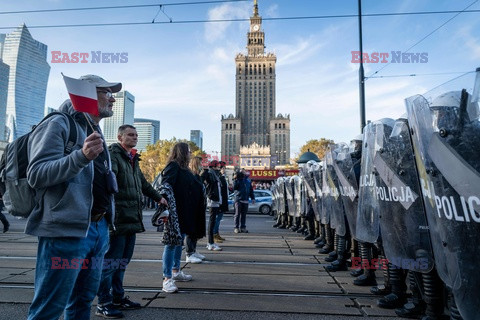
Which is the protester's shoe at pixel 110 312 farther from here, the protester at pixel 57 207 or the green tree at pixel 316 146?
the green tree at pixel 316 146

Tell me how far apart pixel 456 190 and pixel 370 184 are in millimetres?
1771

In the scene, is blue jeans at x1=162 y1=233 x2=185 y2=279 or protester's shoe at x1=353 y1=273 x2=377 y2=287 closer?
blue jeans at x1=162 y1=233 x2=185 y2=279

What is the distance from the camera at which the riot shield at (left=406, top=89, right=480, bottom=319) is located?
1543mm

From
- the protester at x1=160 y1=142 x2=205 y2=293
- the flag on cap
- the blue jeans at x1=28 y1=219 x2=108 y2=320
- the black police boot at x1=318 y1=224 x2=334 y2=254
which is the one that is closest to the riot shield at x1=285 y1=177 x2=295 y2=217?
the black police boot at x1=318 y1=224 x2=334 y2=254

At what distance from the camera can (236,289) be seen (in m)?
4.62

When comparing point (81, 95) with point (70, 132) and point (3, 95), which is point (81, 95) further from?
point (3, 95)

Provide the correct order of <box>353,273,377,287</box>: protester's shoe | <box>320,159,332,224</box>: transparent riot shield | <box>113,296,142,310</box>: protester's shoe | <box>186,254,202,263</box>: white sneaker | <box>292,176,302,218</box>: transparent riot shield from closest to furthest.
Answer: <box>113,296,142,310</box>: protester's shoe < <box>353,273,377,287</box>: protester's shoe < <box>320,159,332,224</box>: transparent riot shield < <box>186,254,202,263</box>: white sneaker < <box>292,176,302,218</box>: transparent riot shield

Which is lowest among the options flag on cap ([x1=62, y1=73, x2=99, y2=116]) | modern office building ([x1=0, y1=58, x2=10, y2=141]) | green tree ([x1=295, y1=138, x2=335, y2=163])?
flag on cap ([x1=62, y1=73, x2=99, y2=116])

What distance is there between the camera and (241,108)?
13650cm

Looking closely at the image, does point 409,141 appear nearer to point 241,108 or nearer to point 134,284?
point 134,284

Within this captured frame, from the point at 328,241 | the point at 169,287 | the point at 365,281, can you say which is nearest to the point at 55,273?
the point at 169,287

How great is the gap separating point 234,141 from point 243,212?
12584 centimetres

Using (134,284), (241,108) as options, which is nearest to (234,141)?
(241,108)

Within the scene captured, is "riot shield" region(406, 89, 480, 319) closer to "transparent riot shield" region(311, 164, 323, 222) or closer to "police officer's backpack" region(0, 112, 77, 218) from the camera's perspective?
"police officer's backpack" region(0, 112, 77, 218)
